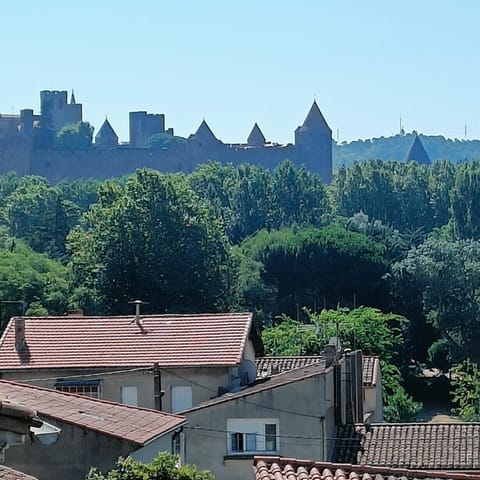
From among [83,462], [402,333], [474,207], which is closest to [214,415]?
[83,462]

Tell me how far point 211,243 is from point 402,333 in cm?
969

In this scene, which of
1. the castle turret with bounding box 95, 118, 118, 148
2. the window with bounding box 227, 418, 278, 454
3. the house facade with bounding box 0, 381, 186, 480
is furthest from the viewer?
the castle turret with bounding box 95, 118, 118, 148

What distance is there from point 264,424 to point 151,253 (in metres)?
39.6

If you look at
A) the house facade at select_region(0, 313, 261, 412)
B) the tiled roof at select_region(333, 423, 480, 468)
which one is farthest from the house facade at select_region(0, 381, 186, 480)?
the house facade at select_region(0, 313, 261, 412)

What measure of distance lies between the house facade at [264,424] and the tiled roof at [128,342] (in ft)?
7.88

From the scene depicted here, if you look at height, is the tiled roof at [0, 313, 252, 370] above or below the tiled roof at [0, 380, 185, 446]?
above

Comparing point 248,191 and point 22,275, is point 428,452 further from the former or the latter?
point 248,191

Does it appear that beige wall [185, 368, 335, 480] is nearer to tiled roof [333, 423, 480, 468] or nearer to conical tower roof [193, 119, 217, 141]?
tiled roof [333, 423, 480, 468]

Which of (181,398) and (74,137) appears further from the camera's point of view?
(74,137)

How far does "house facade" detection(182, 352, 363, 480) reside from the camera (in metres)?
23.2

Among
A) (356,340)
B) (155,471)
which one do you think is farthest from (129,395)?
(356,340)

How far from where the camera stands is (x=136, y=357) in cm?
2673

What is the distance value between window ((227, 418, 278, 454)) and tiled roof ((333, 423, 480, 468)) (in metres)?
1.09

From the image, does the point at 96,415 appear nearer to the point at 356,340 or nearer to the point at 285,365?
the point at 285,365
